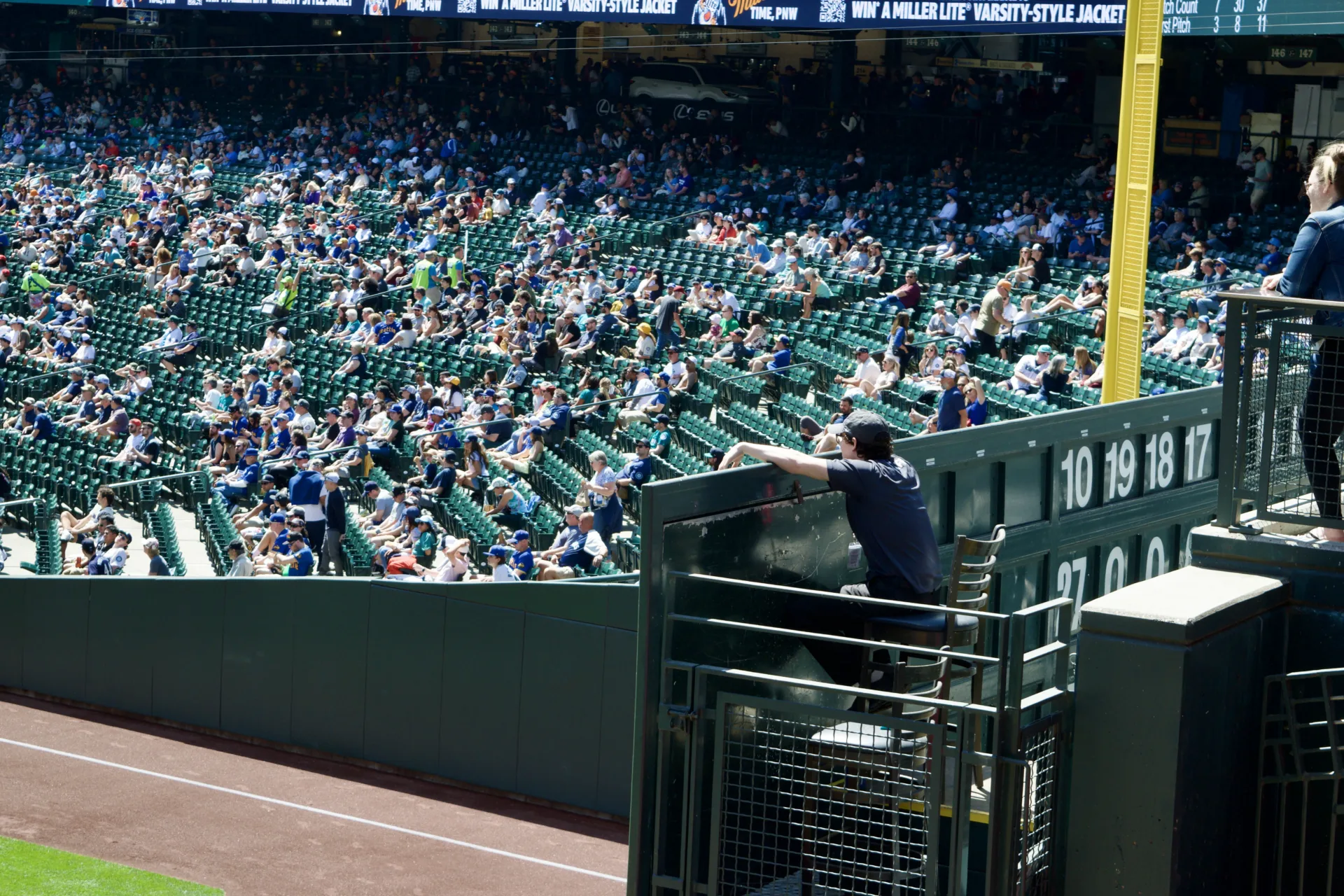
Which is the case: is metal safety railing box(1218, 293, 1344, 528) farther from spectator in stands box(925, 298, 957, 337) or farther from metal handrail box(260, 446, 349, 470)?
metal handrail box(260, 446, 349, 470)

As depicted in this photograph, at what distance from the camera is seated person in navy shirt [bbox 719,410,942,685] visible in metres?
4.93

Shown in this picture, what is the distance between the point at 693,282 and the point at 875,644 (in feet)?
54.9

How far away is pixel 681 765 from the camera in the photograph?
15.1 ft

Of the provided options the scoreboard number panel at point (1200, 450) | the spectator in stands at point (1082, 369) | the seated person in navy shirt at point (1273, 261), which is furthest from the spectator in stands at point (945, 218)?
the scoreboard number panel at point (1200, 450)

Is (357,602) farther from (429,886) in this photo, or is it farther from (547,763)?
(429,886)

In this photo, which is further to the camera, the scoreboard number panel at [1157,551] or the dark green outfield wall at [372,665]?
the dark green outfield wall at [372,665]

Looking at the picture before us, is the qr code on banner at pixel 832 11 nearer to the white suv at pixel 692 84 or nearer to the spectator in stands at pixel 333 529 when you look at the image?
the white suv at pixel 692 84

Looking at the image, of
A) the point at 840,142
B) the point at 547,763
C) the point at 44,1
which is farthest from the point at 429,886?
the point at 44,1

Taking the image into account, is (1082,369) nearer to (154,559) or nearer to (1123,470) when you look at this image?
(154,559)

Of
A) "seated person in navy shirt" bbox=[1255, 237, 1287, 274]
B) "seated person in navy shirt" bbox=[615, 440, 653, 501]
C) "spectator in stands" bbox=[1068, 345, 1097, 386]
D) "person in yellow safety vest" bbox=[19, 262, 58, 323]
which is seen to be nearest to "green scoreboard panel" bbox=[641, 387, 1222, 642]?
"seated person in navy shirt" bbox=[615, 440, 653, 501]

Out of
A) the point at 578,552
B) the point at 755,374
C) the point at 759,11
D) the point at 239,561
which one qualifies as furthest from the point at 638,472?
the point at 759,11

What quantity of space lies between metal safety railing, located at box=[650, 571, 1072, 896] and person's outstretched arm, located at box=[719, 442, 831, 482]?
36 centimetres

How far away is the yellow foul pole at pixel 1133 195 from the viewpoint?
7441mm

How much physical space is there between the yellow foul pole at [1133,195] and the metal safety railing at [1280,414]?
98.7 inches
